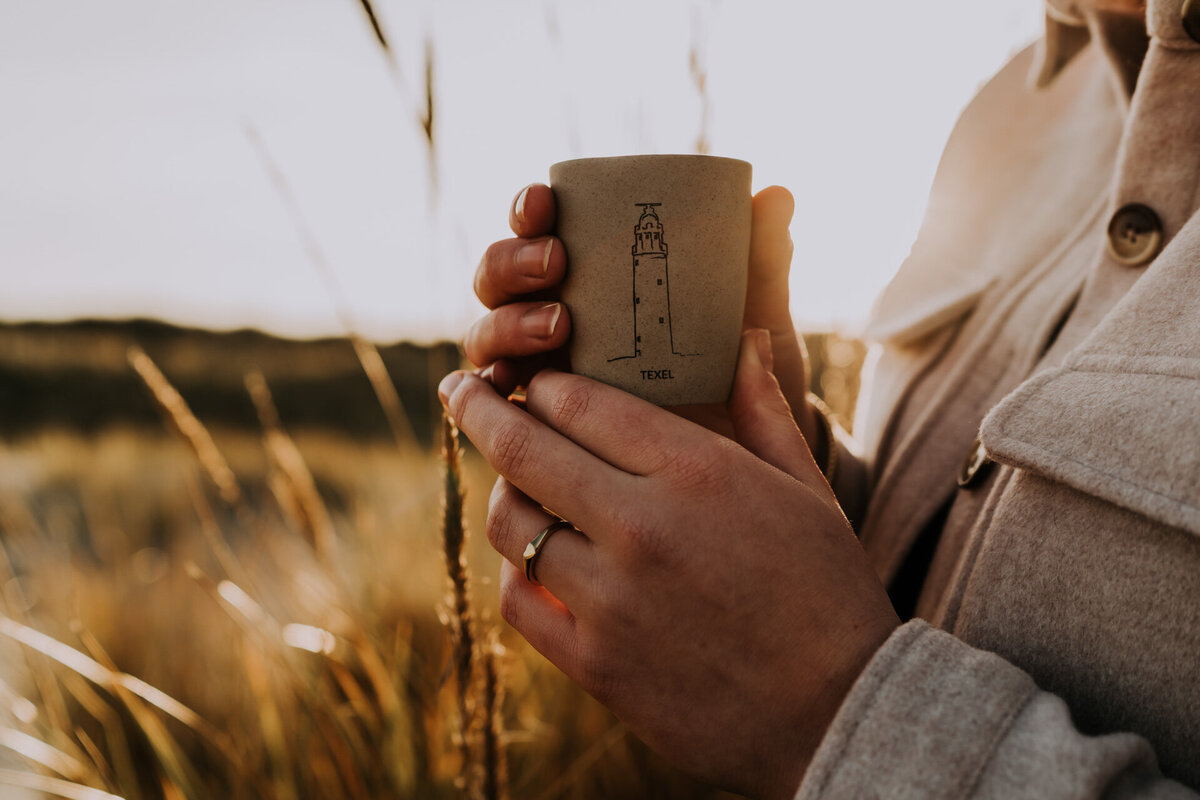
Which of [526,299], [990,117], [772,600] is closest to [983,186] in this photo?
[990,117]

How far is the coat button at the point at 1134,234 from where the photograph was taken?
0.87 meters

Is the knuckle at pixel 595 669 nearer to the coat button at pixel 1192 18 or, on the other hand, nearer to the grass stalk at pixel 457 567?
the grass stalk at pixel 457 567

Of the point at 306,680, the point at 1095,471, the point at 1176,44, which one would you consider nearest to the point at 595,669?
the point at 1095,471

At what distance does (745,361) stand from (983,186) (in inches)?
30.7

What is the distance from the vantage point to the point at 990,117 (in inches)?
52.7

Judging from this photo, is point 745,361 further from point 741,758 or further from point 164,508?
point 164,508

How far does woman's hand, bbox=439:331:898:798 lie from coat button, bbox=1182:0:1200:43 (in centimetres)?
65

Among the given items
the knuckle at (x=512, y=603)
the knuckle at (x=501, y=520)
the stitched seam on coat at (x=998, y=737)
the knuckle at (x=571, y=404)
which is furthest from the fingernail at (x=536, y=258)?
the stitched seam on coat at (x=998, y=737)

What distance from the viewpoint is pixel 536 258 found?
801 mm

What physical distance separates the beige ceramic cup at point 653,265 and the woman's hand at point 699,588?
0.09 metres

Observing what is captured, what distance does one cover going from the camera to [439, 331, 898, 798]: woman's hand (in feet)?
2.03

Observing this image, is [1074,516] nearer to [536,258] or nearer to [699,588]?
[699,588]

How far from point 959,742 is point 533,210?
62cm

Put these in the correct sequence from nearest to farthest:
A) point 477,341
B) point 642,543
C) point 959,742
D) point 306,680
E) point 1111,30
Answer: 1. point 959,742
2. point 642,543
3. point 477,341
4. point 1111,30
5. point 306,680
